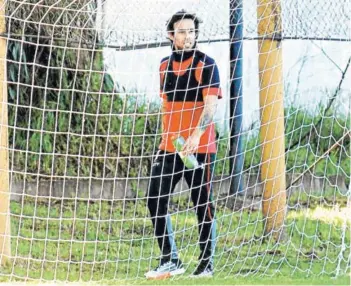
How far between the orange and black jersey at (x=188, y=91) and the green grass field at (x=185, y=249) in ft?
1.79

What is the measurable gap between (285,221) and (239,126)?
82cm

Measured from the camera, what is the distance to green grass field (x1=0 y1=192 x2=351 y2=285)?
7.30 meters

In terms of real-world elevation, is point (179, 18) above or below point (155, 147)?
above

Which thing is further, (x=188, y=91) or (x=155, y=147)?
(x=155, y=147)

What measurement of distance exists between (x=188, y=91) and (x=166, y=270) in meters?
1.13

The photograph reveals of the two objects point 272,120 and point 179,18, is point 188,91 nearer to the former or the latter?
point 179,18

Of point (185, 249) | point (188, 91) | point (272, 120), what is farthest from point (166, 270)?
point (272, 120)

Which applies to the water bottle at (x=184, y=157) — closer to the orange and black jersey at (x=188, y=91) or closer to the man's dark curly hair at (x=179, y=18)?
the orange and black jersey at (x=188, y=91)

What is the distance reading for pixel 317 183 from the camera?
10.4m

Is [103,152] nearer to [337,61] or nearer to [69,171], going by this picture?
[69,171]

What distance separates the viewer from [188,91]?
716 centimetres

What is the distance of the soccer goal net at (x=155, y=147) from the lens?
752cm

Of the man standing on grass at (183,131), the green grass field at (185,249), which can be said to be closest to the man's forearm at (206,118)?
the man standing on grass at (183,131)

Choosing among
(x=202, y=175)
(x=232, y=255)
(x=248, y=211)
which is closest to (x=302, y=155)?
(x=248, y=211)
